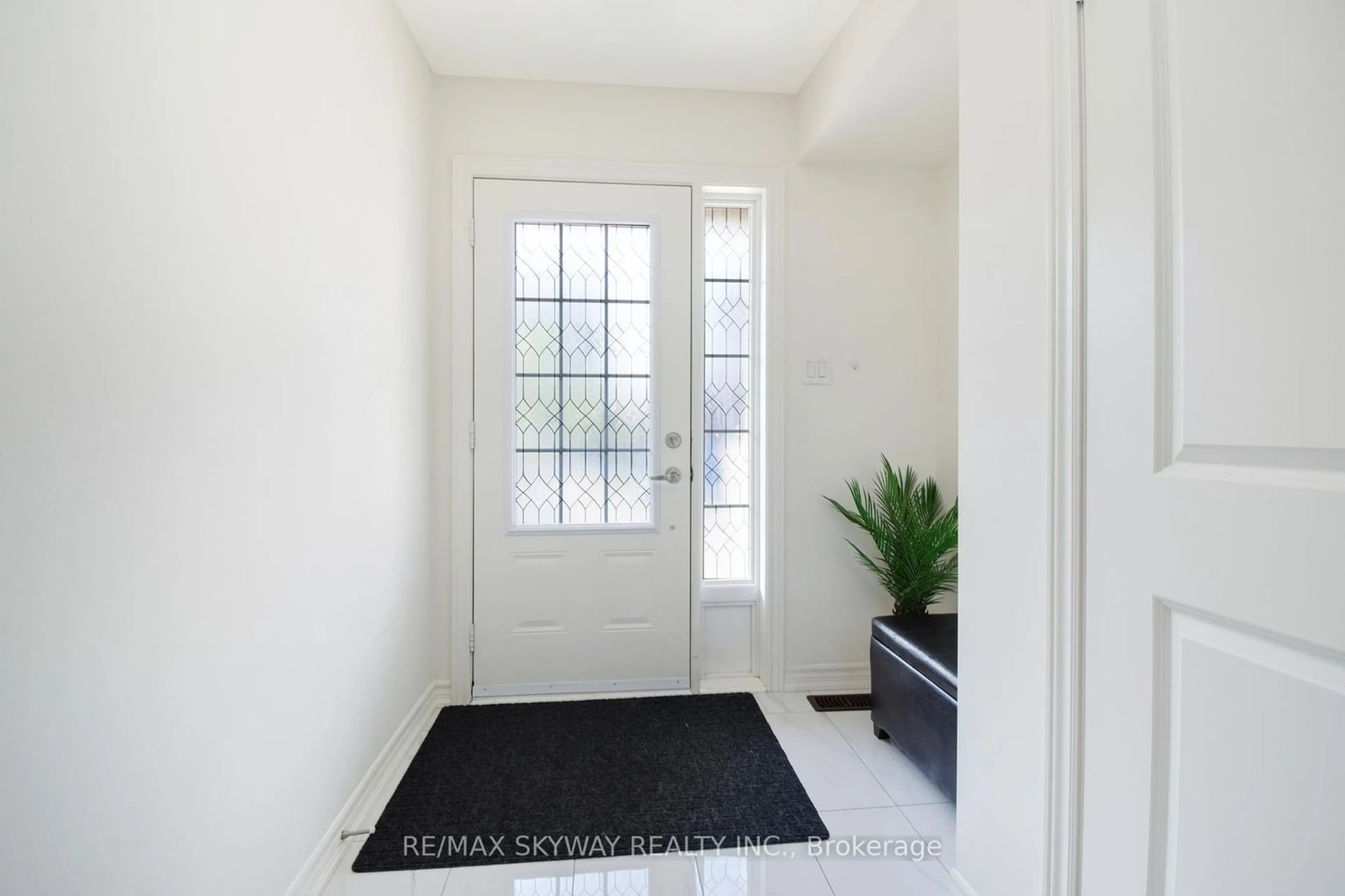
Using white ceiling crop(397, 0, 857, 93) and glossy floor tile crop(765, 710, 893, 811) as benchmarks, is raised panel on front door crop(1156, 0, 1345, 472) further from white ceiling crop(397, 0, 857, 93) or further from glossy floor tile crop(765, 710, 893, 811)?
white ceiling crop(397, 0, 857, 93)

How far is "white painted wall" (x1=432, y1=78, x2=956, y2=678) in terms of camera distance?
8.30ft

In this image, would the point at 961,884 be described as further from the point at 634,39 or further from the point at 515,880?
the point at 634,39

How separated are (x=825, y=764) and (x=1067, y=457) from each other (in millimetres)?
1433

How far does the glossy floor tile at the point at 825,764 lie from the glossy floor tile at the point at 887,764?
0.07ft

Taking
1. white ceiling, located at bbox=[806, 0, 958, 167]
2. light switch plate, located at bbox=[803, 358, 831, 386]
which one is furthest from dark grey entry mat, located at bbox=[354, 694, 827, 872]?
white ceiling, located at bbox=[806, 0, 958, 167]

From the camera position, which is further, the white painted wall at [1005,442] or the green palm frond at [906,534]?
the green palm frond at [906,534]

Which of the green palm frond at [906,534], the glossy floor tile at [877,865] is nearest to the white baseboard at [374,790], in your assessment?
the glossy floor tile at [877,865]

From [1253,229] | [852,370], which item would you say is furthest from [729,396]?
[1253,229]

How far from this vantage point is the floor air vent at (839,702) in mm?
2457

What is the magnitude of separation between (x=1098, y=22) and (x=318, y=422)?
5.84 feet

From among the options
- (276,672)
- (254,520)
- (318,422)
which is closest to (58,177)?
(254,520)

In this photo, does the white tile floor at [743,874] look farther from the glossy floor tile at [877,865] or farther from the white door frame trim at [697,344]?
the white door frame trim at [697,344]

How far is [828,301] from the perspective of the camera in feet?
8.59

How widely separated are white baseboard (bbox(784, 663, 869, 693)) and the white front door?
1.52ft
